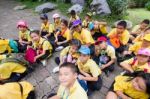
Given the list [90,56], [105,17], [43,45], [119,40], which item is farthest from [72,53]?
[105,17]

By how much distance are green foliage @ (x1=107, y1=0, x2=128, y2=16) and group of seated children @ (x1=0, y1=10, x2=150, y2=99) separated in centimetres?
188

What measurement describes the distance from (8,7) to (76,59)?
6.38 metres

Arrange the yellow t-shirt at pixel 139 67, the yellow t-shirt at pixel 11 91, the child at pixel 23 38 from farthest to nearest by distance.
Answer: the child at pixel 23 38 → the yellow t-shirt at pixel 11 91 → the yellow t-shirt at pixel 139 67

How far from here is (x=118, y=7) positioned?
8.56 meters

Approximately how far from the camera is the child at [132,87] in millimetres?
3770

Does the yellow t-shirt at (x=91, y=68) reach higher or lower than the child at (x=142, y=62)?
lower

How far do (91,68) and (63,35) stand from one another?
6.73 ft

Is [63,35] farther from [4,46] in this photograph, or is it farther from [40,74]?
[4,46]

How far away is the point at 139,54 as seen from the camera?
435cm

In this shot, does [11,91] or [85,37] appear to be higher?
[85,37]

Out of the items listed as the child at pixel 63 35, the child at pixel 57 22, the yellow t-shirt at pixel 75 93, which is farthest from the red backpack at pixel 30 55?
the yellow t-shirt at pixel 75 93

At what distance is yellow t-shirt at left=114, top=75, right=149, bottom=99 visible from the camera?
13.2ft

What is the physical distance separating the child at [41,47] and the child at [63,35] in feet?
1.36

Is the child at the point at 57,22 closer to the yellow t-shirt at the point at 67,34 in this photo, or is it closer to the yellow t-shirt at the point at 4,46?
the yellow t-shirt at the point at 67,34
